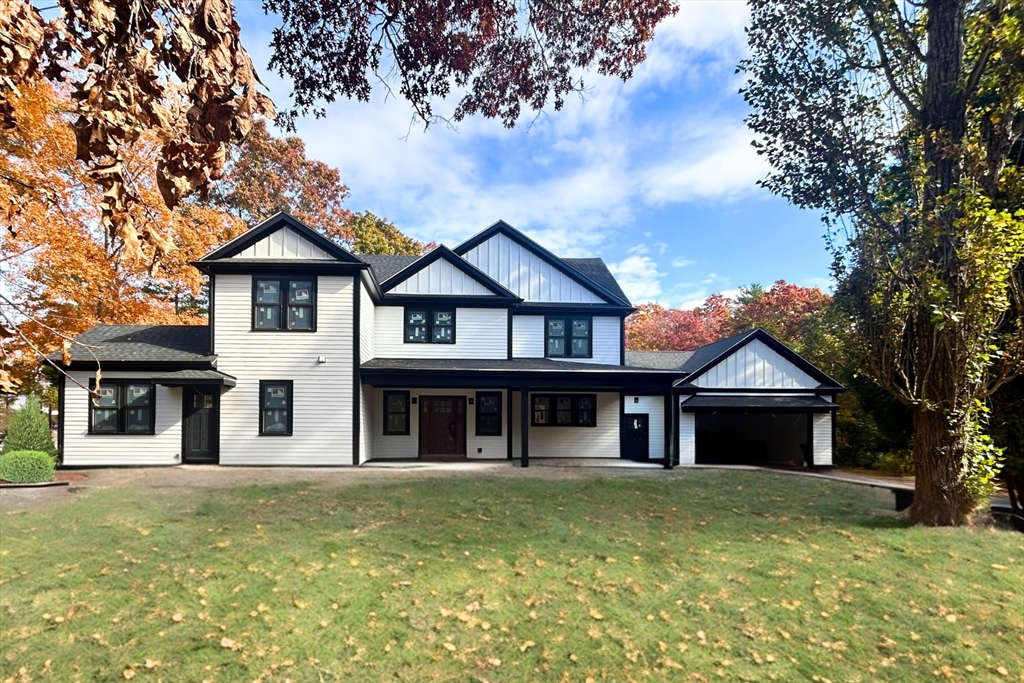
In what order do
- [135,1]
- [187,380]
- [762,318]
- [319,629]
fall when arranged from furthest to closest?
[762,318]
[187,380]
[319,629]
[135,1]

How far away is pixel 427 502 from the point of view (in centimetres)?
1028

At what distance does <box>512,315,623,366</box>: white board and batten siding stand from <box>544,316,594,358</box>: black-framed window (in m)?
0.14

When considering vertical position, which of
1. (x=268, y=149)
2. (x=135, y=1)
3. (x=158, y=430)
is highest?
(x=268, y=149)

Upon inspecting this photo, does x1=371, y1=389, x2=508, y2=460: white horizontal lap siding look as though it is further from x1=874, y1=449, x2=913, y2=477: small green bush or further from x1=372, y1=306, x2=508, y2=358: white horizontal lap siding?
x1=874, y1=449, x2=913, y2=477: small green bush

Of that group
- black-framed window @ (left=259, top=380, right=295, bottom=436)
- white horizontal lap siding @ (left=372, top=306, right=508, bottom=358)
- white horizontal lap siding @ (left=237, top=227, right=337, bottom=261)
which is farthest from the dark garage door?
white horizontal lap siding @ (left=237, top=227, right=337, bottom=261)

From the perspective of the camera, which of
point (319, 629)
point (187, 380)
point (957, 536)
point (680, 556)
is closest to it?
point (319, 629)

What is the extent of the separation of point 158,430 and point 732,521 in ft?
48.8

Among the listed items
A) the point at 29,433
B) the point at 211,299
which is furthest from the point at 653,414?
the point at 29,433

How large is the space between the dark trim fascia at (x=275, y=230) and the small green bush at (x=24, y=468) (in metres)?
6.41

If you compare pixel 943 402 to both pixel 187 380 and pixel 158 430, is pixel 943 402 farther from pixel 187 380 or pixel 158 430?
pixel 158 430

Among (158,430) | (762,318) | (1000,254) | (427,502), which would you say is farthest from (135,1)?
(762,318)

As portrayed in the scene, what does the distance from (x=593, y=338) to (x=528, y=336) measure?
2.35m

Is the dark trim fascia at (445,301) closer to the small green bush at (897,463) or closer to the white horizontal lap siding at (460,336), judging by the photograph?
the white horizontal lap siding at (460,336)

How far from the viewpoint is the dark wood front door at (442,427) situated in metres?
17.2
